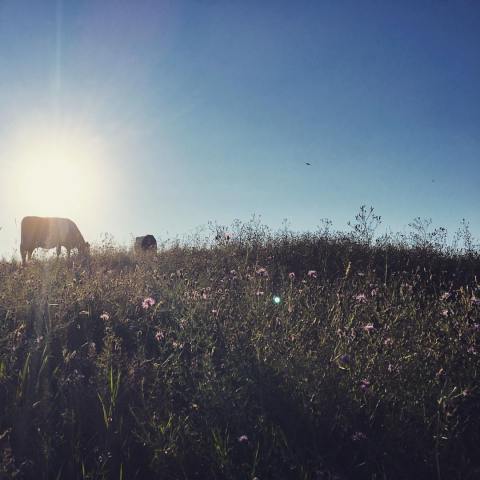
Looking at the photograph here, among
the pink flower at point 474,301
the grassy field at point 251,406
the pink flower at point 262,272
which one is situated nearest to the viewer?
the grassy field at point 251,406

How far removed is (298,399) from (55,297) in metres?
2.69

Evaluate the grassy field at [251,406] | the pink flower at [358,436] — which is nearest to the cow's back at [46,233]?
the grassy field at [251,406]

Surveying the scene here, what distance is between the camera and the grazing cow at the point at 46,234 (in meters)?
12.9

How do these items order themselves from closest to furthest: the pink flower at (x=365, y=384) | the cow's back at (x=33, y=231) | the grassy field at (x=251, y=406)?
the grassy field at (x=251, y=406) → the pink flower at (x=365, y=384) → the cow's back at (x=33, y=231)

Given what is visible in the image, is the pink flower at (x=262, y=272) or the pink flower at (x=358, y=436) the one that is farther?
the pink flower at (x=262, y=272)

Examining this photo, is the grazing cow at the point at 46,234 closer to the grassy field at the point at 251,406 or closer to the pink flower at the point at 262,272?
the pink flower at the point at 262,272

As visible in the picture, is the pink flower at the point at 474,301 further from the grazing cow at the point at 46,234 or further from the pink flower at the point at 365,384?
the grazing cow at the point at 46,234

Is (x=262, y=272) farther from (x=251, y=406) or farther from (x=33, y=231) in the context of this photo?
(x=33, y=231)

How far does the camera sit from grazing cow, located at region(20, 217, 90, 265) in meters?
12.9

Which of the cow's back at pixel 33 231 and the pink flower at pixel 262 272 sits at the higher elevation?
the cow's back at pixel 33 231

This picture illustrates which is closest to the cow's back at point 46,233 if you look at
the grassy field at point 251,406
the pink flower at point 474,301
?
the grassy field at point 251,406

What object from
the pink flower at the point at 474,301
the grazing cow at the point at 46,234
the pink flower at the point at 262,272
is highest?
the grazing cow at the point at 46,234

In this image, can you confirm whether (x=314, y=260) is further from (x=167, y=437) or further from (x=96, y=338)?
(x=167, y=437)

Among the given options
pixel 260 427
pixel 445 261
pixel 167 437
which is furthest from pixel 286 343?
pixel 445 261
